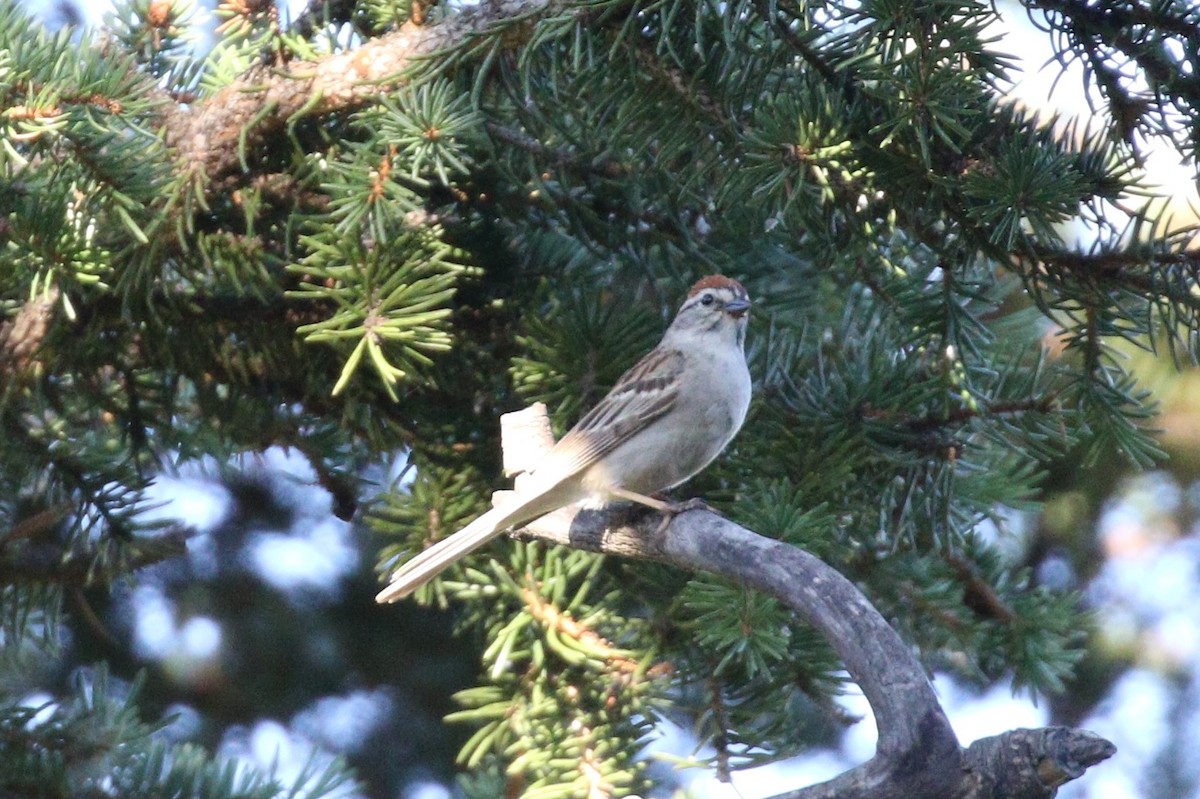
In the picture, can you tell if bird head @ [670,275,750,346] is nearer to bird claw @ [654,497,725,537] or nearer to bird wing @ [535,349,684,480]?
bird wing @ [535,349,684,480]

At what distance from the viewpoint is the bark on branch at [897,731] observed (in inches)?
47.4

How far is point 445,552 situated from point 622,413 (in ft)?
2.19

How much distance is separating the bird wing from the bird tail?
114mm

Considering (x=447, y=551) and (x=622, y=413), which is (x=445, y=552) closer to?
(x=447, y=551)

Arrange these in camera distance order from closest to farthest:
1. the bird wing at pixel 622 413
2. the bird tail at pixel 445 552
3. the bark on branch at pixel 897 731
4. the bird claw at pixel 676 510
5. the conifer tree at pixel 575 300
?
the bark on branch at pixel 897 731
the conifer tree at pixel 575 300
the bird claw at pixel 676 510
the bird tail at pixel 445 552
the bird wing at pixel 622 413

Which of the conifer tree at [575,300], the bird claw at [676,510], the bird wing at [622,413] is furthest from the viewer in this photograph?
the bird wing at [622,413]

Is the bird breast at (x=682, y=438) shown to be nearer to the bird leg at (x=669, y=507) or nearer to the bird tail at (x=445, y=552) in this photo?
the bird leg at (x=669, y=507)

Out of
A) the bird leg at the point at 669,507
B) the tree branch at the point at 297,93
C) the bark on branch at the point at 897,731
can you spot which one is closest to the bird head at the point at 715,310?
the bird leg at the point at 669,507

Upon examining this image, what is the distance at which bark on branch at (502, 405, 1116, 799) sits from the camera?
3.95 ft

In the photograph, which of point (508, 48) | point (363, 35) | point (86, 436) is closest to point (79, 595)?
point (86, 436)

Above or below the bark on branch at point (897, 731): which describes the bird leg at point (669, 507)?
above

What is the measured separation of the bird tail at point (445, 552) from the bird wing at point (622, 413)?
114mm

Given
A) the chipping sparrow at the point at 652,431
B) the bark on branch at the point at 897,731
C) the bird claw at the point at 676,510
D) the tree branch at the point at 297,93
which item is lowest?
the bark on branch at the point at 897,731

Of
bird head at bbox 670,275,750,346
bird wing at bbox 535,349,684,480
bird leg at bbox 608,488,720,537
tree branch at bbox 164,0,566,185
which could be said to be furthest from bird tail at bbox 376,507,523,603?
tree branch at bbox 164,0,566,185
